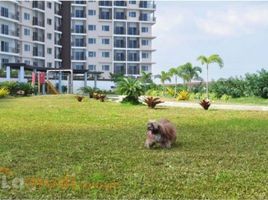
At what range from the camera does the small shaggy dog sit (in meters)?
7.50

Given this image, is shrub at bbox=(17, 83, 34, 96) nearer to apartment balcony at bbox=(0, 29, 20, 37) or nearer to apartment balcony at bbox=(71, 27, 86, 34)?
apartment balcony at bbox=(0, 29, 20, 37)

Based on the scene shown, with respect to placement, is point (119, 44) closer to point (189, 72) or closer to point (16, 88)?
point (189, 72)

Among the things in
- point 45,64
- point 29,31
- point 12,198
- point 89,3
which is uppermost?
point 89,3

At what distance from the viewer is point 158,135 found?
749 centimetres

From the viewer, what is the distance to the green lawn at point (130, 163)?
190 inches

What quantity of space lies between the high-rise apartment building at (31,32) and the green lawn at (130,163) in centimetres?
4424

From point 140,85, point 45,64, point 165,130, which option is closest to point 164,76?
point 45,64

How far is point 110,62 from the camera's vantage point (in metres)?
67.5

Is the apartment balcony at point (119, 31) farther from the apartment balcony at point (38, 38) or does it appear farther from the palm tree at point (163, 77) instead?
the palm tree at point (163, 77)

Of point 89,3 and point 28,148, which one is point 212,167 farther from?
point 89,3

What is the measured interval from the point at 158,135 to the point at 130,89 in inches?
509

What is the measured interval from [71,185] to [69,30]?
6234cm

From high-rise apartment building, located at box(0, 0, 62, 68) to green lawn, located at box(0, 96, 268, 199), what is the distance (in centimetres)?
4424

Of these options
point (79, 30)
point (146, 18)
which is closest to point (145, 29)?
point (146, 18)
